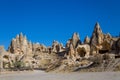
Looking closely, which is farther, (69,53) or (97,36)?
(97,36)

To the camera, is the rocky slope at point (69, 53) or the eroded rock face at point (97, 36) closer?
the rocky slope at point (69, 53)

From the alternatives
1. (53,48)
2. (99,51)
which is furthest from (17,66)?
(53,48)

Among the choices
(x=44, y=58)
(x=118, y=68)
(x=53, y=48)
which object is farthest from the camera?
(x=53, y=48)

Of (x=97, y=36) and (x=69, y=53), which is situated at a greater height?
(x=97, y=36)

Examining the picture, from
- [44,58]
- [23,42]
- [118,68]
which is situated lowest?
[118,68]

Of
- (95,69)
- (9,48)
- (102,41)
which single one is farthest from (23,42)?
(95,69)

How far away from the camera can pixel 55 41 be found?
398ft

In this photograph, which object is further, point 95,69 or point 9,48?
point 9,48

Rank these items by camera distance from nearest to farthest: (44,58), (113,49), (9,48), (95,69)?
(95,69) < (113,49) < (44,58) < (9,48)

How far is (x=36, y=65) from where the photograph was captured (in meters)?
86.3

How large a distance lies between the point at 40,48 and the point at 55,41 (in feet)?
25.3

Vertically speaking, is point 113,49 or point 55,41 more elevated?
point 55,41

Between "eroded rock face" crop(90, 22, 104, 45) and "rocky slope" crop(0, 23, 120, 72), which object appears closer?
"rocky slope" crop(0, 23, 120, 72)

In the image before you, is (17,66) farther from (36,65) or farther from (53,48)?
(53,48)
